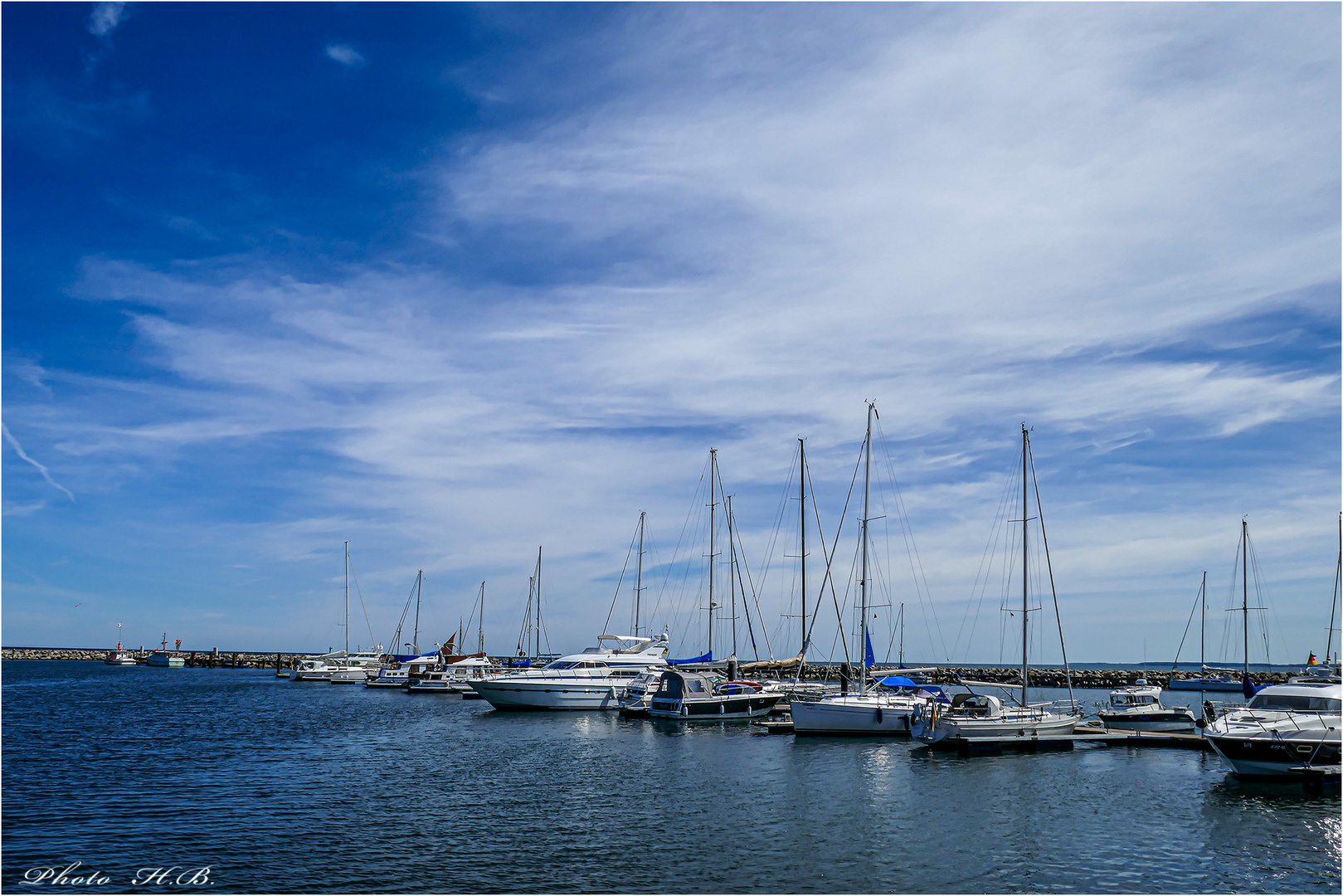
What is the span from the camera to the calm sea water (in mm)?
20531

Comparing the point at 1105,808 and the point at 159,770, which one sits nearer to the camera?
the point at 1105,808

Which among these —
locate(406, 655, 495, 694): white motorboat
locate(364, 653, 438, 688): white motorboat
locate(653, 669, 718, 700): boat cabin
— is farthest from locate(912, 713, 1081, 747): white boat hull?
locate(364, 653, 438, 688): white motorboat

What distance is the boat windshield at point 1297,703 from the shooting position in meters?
31.2

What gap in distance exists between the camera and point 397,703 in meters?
74.6

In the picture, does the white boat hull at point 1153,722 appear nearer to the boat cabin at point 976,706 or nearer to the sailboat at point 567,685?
the boat cabin at point 976,706

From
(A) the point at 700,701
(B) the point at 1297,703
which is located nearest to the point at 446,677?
(A) the point at 700,701

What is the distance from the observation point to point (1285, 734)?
3067cm

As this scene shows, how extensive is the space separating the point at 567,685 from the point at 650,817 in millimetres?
37692

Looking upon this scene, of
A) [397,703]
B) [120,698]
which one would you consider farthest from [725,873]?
[120,698]

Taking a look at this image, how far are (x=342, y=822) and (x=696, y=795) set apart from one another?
1118cm

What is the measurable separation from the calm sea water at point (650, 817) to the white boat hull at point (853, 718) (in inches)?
45.7

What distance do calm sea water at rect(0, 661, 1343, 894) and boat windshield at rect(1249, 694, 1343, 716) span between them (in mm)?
3166

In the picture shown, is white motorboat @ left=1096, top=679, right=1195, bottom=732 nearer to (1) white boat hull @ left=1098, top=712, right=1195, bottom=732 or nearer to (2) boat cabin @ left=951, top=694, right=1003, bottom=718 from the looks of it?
(1) white boat hull @ left=1098, top=712, right=1195, bottom=732

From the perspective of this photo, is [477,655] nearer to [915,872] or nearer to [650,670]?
[650,670]
